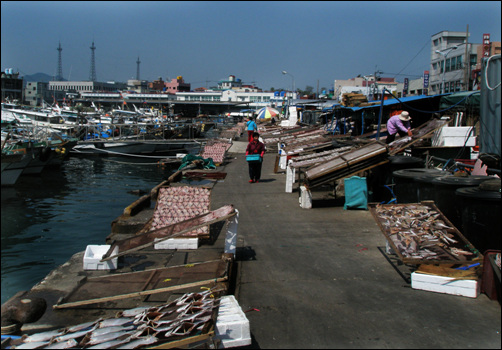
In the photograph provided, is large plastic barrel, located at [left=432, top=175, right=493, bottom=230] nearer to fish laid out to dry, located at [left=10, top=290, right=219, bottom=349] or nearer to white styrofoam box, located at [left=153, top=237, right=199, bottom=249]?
white styrofoam box, located at [left=153, top=237, right=199, bottom=249]

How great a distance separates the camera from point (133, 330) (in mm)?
3947

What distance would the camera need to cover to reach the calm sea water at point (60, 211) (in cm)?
842

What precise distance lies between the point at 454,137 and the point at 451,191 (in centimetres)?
636

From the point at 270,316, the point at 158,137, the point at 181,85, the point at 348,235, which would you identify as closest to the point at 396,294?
the point at 270,316

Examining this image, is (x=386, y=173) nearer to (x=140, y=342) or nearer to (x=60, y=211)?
(x=140, y=342)

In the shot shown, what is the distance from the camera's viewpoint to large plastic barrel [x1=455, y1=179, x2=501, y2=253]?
585 centimetres

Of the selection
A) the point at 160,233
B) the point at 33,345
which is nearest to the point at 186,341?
the point at 33,345

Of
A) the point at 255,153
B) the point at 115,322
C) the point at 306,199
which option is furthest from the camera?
the point at 255,153

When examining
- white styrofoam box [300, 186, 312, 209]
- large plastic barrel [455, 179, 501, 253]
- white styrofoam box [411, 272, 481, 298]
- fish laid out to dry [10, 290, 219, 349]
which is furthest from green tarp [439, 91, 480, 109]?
fish laid out to dry [10, 290, 219, 349]

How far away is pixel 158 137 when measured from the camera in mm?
39156

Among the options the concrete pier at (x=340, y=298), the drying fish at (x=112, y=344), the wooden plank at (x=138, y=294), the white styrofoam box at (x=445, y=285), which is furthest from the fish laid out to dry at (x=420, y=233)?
the drying fish at (x=112, y=344)

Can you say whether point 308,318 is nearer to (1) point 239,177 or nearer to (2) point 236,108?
(1) point 239,177

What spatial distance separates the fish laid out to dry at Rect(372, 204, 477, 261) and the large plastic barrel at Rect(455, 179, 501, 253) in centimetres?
32

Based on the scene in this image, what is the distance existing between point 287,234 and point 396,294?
3.27 meters
